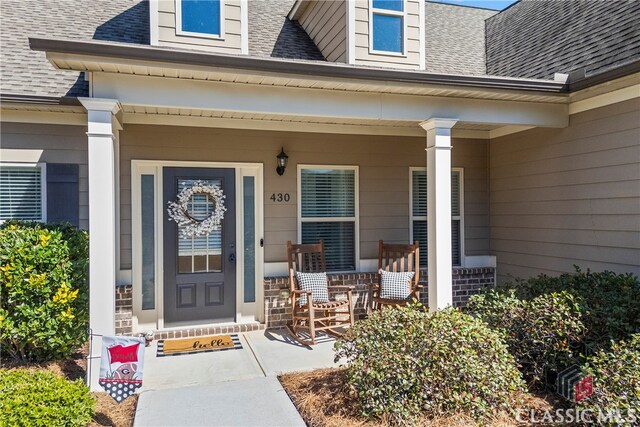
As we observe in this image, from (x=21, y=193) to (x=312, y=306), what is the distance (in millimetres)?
3444

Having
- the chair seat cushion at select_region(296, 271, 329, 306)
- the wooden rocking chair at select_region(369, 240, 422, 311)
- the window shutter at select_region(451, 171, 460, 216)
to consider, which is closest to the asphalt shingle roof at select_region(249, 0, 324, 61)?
the window shutter at select_region(451, 171, 460, 216)

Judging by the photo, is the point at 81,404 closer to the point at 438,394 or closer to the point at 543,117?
the point at 438,394

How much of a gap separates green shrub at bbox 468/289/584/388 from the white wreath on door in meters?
3.17

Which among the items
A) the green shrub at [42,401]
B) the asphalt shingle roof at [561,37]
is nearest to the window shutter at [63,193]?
the green shrub at [42,401]

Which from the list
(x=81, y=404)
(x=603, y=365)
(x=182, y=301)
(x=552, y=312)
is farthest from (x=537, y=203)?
(x=81, y=404)

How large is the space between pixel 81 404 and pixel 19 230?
74.4 inches

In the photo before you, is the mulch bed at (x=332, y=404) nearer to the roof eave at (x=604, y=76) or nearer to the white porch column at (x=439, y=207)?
the white porch column at (x=439, y=207)

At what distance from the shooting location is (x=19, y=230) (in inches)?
149

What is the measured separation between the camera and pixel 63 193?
4.70 meters

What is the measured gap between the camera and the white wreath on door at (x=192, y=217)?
16.8 ft

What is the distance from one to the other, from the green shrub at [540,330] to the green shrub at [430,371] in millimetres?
302

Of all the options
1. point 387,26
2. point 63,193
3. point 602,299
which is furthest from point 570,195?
point 63,193

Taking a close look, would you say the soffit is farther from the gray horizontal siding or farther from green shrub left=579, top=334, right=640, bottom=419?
green shrub left=579, top=334, right=640, bottom=419

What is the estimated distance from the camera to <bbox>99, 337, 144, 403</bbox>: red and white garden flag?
300 cm
